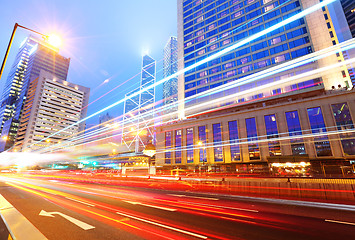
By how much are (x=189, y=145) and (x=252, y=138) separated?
2038 cm

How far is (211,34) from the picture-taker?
67688mm

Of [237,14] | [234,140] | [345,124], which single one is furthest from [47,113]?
[345,124]

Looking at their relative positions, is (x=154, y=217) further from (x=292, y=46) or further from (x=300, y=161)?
(x=292, y=46)

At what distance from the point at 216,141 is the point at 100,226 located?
163ft

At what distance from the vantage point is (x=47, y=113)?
16050 centimetres

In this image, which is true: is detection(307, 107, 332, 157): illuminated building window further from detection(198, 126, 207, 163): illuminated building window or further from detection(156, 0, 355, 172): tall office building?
detection(198, 126, 207, 163): illuminated building window

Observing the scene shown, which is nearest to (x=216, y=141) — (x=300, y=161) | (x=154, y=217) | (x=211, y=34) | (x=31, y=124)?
(x=300, y=161)

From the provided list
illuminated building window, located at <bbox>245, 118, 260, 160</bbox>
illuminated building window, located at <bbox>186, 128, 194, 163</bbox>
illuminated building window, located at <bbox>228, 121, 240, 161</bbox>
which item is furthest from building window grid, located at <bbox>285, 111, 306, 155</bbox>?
illuminated building window, located at <bbox>186, 128, 194, 163</bbox>

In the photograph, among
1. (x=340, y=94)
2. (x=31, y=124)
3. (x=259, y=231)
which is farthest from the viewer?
(x=31, y=124)

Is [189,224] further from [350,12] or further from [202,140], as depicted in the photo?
[350,12]

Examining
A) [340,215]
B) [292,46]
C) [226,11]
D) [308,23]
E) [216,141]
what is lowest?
[340,215]

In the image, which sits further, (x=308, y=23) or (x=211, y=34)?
(x=211, y=34)

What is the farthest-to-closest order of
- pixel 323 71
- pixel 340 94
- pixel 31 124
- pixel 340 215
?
pixel 31 124, pixel 323 71, pixel 340 94, pixel 340 215

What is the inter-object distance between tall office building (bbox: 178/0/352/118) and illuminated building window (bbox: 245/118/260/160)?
763 centimetres
